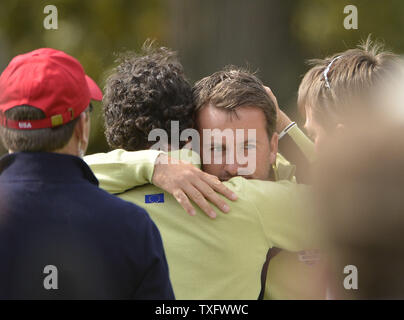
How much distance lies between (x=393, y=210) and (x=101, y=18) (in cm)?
644

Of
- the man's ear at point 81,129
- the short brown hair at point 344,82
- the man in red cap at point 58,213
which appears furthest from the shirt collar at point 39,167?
the short brown hair at point 344,82

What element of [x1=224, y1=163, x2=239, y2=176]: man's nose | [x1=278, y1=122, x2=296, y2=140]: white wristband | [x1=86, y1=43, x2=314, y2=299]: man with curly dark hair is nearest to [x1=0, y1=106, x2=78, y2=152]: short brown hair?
[x1=86, y1=43, x2=314, y2=299]: man with curly dark hair

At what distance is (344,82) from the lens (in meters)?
2.18

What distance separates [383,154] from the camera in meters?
1.16

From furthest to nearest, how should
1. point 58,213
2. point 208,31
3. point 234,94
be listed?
point 208,31, point 234,94, point 58,213

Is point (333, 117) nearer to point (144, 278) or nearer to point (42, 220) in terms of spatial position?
point (144, 278)

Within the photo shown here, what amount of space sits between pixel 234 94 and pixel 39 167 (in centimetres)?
91

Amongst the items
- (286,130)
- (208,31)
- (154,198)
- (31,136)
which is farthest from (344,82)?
(208,31)

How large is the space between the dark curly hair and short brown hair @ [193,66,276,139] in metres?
0.06

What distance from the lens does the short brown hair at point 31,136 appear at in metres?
1.65

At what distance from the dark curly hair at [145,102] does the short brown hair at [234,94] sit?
0.06 m

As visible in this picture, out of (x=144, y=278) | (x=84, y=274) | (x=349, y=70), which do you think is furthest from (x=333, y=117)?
(x=84, y=274)

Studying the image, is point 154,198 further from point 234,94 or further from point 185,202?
point 234,94
